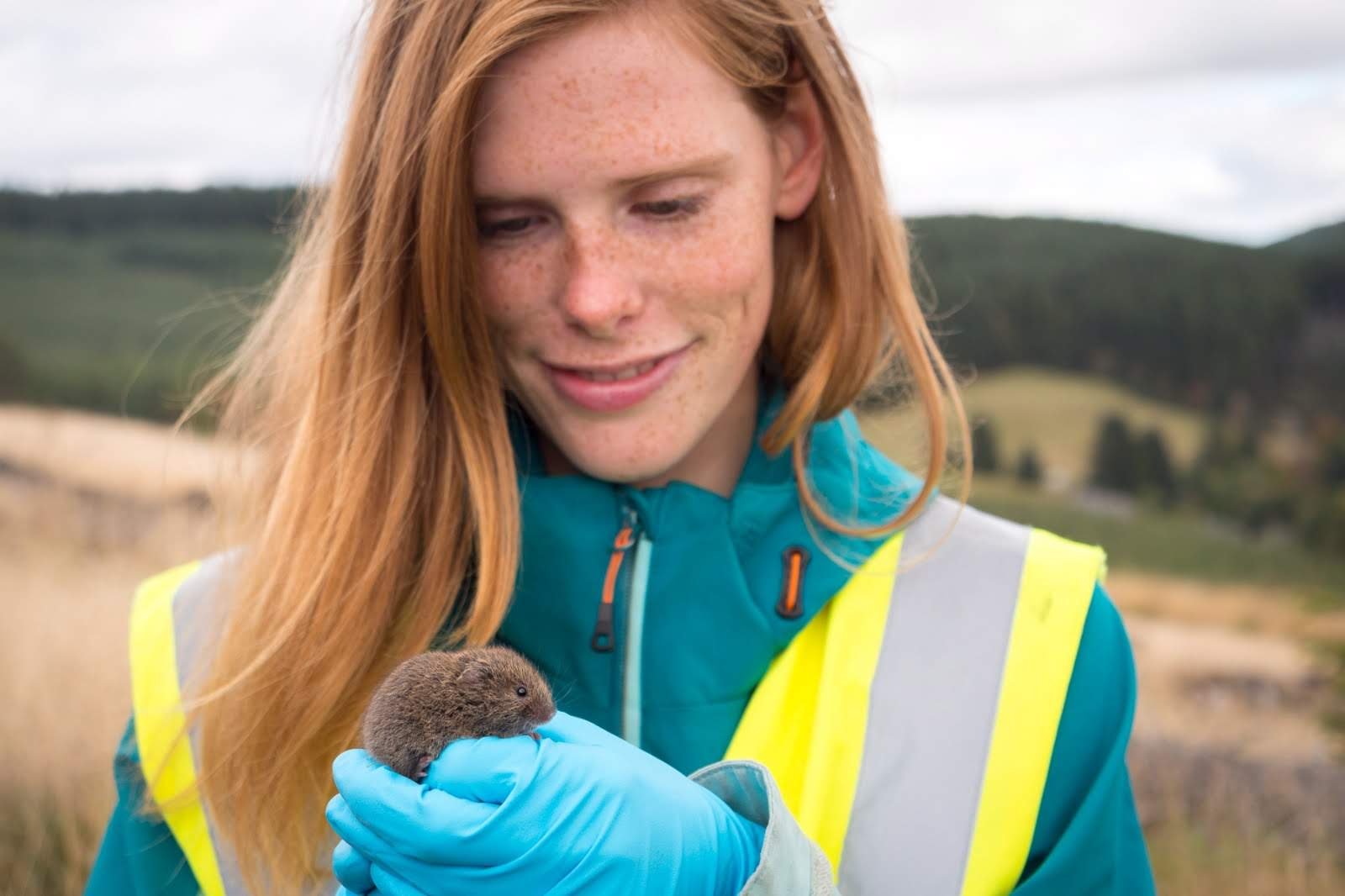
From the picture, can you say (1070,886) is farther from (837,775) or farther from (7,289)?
(7,289)

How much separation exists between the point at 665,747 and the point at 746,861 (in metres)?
0.45

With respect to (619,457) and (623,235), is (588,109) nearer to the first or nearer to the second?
(623,235)

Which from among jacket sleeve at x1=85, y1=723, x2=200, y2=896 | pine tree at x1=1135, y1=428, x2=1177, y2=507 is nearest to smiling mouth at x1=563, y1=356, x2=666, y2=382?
jacket sleeve at x1=85, y1=723, x2=200, y2=896

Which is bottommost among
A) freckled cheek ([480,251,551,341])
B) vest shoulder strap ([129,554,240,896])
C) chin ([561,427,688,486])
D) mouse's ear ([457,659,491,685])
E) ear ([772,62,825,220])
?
vest shoulder strap ([129,554,240,896])

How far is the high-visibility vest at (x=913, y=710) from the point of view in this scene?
219 cm

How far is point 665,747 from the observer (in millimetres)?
2346

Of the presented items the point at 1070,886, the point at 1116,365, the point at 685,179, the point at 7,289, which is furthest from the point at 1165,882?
the point at 7,289

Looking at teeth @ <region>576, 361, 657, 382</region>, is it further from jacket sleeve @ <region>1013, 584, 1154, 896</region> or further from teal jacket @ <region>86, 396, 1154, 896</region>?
jacket sleeve @ <region>1013, 584, 1154, 896</region>

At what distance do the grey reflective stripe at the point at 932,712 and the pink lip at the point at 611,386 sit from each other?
2.35 ft

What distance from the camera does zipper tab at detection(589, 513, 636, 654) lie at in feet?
7.54

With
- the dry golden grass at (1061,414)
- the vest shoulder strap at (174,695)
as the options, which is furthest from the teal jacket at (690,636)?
the dry golden grass at (1061,414)

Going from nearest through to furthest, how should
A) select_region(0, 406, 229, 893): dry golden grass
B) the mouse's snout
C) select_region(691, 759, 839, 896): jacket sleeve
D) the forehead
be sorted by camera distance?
select_region(691, 759, 839, 896): jacket sleeve < the mouse's snout < the forehead < select_region(0, 406, 229, 893): dry golden grass

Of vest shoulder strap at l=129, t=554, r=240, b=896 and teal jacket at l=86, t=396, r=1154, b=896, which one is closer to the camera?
teal jacket at l=86, t=396, r=1154, b=896

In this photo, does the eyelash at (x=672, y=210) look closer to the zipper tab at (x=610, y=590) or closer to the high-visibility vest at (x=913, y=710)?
the zipper tab at (x=610, y=590)
